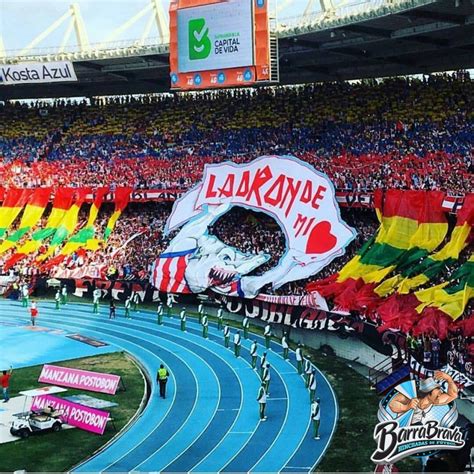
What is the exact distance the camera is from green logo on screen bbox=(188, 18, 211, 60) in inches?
1048

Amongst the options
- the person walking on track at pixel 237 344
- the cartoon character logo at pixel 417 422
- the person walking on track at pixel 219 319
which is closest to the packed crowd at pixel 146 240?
the person walking on track at pixel 219 319

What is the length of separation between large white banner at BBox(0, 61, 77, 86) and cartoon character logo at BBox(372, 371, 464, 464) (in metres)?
23.1

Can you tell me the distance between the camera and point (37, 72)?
31.6 m

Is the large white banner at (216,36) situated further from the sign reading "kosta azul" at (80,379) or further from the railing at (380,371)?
the sign reading "kosta azul" at (80,379)

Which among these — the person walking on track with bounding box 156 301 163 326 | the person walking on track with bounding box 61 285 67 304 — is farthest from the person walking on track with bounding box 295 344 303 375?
the person walking on track with bounding box 61 285 67 304

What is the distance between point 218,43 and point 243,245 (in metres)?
6.64

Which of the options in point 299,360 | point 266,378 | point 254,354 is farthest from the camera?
point 254,354

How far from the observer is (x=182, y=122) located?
32.3m

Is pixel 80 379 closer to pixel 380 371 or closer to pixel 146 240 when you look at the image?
pixel 380 371

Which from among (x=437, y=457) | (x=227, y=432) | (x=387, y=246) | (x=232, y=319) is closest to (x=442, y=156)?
(x=387, y=246)

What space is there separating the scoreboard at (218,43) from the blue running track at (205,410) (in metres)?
8.14

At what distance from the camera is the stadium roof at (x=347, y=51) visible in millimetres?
21625

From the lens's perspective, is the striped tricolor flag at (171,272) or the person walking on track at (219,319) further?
the striped tricolor flag at (171,272)

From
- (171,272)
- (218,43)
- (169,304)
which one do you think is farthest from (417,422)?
(218,43)
